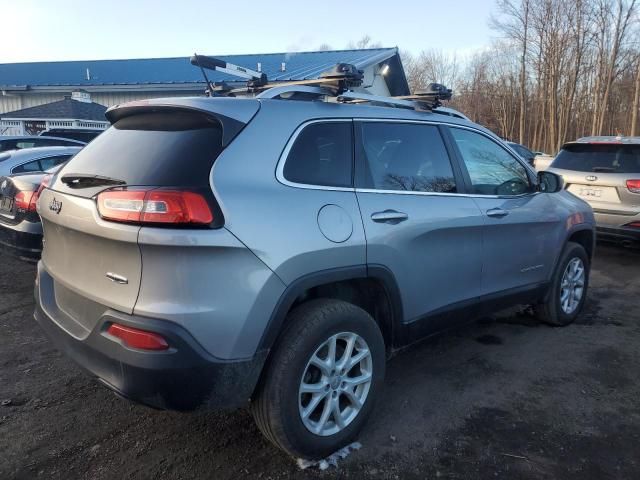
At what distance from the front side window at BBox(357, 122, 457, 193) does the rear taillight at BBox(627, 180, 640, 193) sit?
436 cm

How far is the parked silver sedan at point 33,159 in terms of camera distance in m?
7.02

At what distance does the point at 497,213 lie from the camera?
368 cm

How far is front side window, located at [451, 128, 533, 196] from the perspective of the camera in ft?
12.0

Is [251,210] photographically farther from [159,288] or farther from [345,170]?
[345,170]

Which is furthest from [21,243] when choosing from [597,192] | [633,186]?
[633,186]

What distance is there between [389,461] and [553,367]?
71.7 inches

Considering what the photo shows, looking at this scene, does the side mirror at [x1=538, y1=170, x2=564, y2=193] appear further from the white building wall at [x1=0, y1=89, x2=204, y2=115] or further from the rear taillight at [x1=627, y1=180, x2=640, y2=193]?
the white building wall at [x1=0, y1=89, x2=204, y2=115]

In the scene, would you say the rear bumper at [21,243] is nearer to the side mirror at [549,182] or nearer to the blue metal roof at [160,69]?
the side mirror at [549,182]

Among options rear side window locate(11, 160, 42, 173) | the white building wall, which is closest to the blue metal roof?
the white building wall

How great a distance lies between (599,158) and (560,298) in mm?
3404

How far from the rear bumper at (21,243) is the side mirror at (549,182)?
4.54 m

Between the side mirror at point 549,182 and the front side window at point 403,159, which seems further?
the side mirror at point 549,182

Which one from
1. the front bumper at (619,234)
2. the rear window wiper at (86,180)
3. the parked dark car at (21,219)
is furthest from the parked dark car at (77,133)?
the front bumper at (619,234)

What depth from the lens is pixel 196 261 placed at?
2.12 meters
